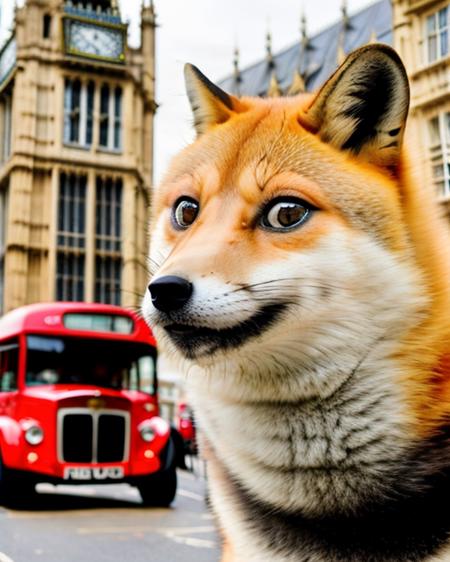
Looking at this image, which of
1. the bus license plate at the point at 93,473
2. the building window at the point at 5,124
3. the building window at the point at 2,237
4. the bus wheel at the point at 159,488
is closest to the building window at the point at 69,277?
the building window at the point at 2,237

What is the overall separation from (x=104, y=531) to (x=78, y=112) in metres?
38.5

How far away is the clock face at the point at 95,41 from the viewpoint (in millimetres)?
43219

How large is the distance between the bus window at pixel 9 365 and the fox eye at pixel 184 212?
793cm

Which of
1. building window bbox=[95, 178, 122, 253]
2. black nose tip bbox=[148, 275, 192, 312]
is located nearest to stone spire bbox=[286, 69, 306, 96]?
black nose tip bbox=[148, 275, 192, 312]

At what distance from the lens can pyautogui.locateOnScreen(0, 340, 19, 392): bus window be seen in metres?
9.61

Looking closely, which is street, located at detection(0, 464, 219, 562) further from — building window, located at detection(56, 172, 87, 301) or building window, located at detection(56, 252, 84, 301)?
building window, located at detection(56, 172, 87, 301)

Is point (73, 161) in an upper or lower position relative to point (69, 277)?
upper

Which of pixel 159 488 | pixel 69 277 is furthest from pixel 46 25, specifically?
pixel 159 488

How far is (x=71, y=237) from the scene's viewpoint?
42.9m

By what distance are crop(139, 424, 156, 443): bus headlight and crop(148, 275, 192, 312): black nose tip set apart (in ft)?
26.9

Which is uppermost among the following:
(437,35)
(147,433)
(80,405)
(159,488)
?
(437,35)

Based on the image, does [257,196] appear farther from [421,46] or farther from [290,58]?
[290,58]

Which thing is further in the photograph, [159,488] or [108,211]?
[108,211]

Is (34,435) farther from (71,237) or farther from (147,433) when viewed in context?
(71,237)
